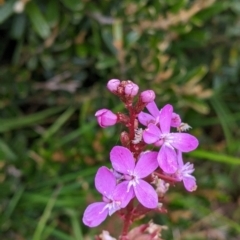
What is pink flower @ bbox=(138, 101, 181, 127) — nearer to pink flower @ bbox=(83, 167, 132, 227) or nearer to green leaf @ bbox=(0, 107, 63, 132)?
pink flower @ bbox=(83, 167, 132, 227)

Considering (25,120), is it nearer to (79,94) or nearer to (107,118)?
(79,94)

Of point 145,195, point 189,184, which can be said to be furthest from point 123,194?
point 189,184

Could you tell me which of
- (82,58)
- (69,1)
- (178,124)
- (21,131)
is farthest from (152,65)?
(178,124)

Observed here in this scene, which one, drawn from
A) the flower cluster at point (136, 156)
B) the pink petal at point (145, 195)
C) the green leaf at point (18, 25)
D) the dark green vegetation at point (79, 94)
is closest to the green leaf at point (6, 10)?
the dark green vegetation at point (79, 94)

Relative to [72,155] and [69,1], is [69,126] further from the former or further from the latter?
[69,1]

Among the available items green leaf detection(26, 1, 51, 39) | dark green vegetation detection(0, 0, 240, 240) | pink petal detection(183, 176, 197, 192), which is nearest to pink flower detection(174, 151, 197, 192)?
pink petal detection(183, 176, 197, 192)
